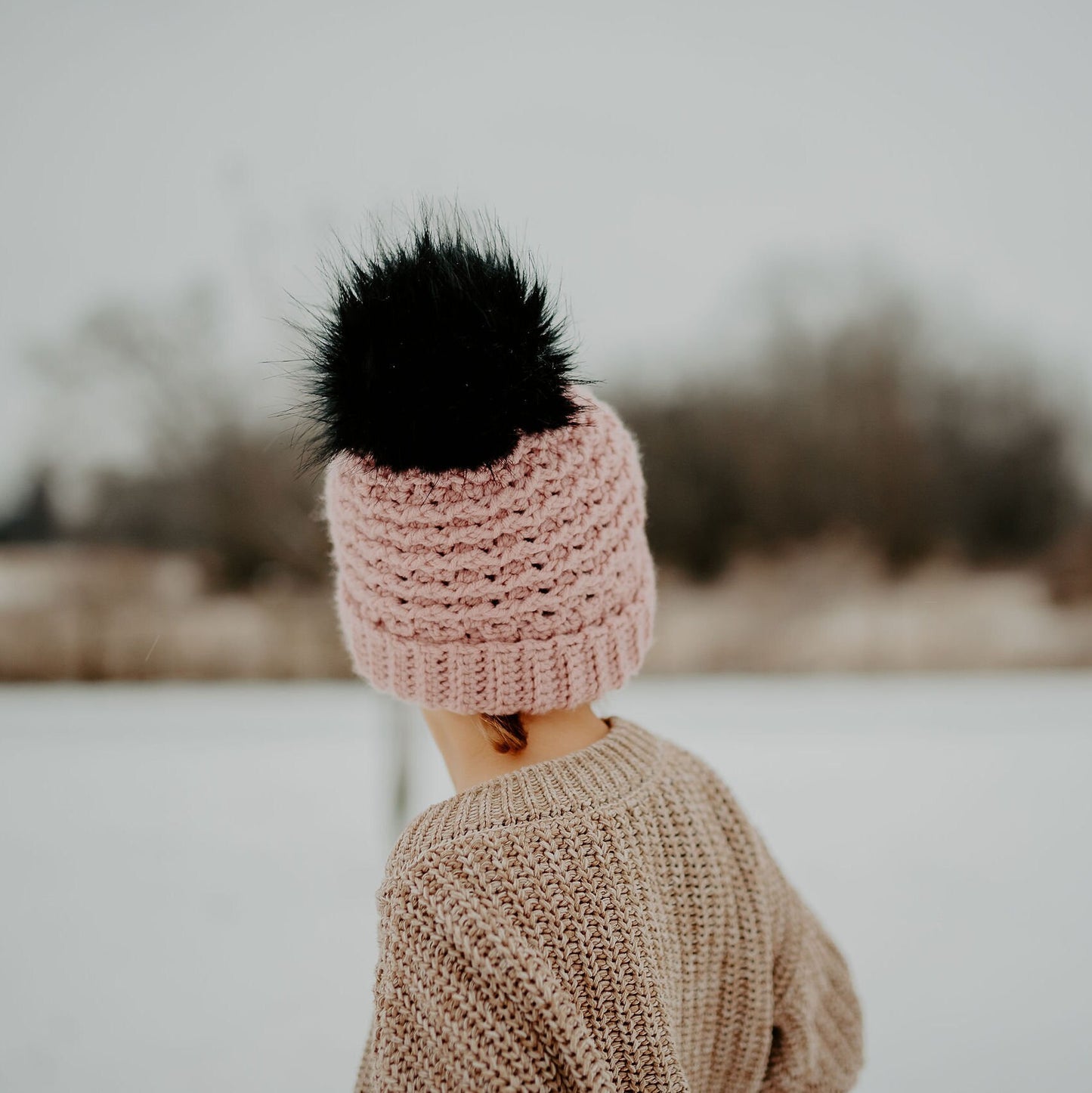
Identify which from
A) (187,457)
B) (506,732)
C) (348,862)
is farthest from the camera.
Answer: (187,457)

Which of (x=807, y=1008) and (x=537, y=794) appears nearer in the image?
(x=537, y=794)

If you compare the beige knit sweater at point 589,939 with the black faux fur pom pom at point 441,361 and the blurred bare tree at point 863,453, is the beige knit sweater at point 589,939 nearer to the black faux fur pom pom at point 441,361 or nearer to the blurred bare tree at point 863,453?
the black faux fur pom pom at point 441,361

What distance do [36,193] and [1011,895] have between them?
277 centimetres

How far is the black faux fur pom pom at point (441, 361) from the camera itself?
510 millimetres

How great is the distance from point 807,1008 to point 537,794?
1.08 feet

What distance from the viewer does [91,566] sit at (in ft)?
7.06

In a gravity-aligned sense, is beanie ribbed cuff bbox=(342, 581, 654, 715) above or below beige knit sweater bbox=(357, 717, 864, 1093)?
above

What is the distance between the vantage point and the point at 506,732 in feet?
1.91

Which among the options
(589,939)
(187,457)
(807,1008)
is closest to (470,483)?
(589,939)

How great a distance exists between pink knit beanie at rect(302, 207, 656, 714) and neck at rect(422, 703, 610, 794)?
0.04 metres

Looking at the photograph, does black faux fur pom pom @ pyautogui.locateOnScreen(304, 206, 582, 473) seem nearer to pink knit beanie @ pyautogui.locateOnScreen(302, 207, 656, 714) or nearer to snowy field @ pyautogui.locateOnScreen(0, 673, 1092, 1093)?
pink knit beanie @ pyautogui.locateOnScreen(302, 207, 656, 714)

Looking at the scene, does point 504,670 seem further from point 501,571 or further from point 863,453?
point 863,453

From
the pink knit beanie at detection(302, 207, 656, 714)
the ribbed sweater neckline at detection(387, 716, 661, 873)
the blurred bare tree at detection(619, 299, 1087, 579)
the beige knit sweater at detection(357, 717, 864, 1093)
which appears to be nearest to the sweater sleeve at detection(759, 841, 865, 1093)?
the beige knit sweater at detection(357, 717, 864, 1093)

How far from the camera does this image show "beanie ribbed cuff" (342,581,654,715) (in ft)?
1.81
